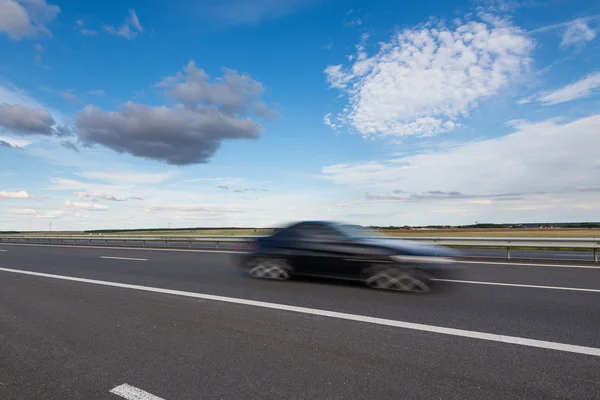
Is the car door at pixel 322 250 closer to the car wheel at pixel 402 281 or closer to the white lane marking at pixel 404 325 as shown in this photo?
the car wheel at pixel 402 281

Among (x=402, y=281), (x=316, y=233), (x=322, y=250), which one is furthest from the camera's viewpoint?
(x=316, y=233)

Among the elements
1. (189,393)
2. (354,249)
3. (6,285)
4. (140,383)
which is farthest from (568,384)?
(6,285)

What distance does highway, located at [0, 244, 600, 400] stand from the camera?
3.12 meters

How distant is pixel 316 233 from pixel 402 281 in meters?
2.16

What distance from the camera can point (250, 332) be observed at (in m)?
4.60

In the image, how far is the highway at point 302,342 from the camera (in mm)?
3117

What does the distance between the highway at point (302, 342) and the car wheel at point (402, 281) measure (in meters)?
0.31

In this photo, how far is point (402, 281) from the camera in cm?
696

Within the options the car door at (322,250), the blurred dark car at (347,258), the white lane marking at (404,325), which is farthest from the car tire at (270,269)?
the white lane marking at (404,325)

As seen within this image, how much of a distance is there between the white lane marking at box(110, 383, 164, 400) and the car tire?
5.20 metres

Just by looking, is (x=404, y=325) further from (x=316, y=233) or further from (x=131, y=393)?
(x=316, y=233)

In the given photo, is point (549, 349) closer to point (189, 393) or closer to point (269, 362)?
point (269, 362)

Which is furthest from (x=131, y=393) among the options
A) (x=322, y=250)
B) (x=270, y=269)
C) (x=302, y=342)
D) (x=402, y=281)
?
(x=270, y=269)

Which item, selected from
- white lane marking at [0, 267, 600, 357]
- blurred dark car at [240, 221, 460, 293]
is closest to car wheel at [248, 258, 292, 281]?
blurred dark car at [240, 221, 460, 293]
